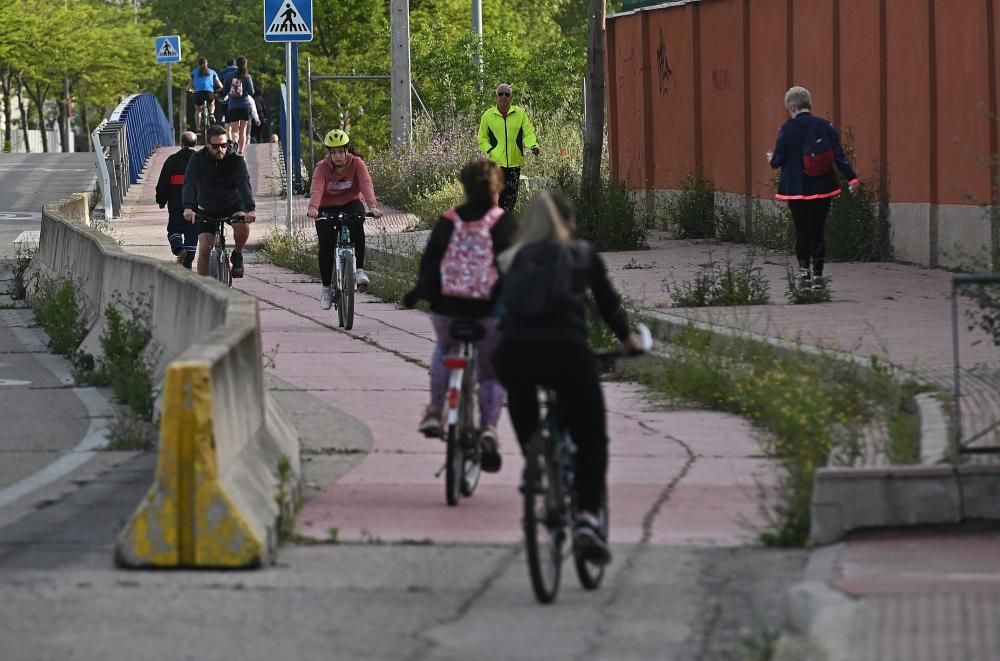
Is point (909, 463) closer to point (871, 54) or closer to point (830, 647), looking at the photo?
point (830, 647)

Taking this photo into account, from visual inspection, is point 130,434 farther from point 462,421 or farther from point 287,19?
point 287,19

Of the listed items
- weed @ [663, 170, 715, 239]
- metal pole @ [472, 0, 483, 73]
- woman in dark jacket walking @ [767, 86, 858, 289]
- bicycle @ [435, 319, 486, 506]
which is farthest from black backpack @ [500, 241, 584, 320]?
metal pole @ [472, 0, 483, 73]

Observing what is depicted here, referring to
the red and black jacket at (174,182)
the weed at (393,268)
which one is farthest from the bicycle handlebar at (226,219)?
the weed at (393,268)

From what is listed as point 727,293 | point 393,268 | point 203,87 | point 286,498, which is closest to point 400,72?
point 203,87

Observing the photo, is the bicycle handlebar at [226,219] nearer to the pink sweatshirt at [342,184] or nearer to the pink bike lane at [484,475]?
the pink sweatshirt at [342,184]

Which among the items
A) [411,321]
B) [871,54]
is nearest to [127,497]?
[411,321]

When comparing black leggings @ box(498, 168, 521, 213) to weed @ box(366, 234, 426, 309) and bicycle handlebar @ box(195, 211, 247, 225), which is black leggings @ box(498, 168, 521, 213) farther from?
bicycle handlebar @ box(195, 211, 247, 225)

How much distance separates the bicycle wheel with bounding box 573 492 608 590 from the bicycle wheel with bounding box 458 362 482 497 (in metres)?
1.70

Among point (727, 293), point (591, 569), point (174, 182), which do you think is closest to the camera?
point (591, 569)

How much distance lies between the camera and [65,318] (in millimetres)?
16234

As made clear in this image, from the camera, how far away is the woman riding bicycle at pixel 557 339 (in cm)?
737

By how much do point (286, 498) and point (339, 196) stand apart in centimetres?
862

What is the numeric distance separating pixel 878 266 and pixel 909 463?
1075 cm

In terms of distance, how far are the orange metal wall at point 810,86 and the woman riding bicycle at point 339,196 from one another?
498cm
